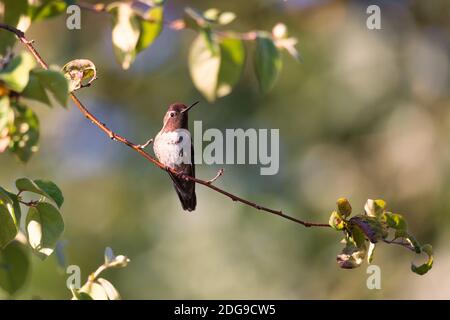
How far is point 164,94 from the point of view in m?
9.49


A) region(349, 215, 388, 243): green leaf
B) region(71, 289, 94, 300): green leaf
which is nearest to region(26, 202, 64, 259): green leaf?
region(71, 289, 94, 300): green leaf

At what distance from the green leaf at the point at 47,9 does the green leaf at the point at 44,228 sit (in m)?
0.75

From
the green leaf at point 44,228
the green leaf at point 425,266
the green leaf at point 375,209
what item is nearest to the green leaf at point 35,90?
the green leaf at point 44,228

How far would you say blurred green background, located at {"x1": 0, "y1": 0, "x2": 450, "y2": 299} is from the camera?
8.11 m

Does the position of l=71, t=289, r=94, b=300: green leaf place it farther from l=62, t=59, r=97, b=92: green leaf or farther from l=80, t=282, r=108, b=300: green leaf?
l=62, t=59, r=97, b=92: green leaf

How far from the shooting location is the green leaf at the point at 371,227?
2.29m

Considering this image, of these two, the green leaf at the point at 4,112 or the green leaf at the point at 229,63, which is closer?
the green leaf at the point at 4,112

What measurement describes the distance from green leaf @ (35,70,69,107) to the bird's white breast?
2213 mm

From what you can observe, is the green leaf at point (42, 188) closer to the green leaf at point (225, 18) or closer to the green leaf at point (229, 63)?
the green leaf at point (229, 63)

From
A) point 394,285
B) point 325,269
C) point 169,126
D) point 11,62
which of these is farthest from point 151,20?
point 325,269

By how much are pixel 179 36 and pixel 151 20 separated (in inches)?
279

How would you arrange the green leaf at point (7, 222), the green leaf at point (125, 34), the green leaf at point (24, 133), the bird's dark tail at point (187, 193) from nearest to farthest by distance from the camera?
the green leaf at point (24, 133)
the green leaf at point (7, 222)
the green leaf at point (125, 34)
the bird's dark tail at point (187, 193)

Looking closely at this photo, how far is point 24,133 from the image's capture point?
2.38 metres

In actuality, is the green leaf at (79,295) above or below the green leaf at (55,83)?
below
